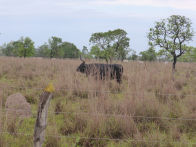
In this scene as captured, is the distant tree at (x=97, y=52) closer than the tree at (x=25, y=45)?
Yes

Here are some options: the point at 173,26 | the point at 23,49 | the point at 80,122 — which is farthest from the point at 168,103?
the point at 23,49

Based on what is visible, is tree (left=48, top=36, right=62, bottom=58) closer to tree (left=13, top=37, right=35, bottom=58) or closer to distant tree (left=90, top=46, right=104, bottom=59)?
tree (left=13, top=37, right=35, bottom=58)

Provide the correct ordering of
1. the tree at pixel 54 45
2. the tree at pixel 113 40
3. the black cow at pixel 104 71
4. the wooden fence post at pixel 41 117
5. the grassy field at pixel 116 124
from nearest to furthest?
the wooden fence post at pixel 41 117 < the grassy field at pixel 116 124 < the black cow at pixel 104 71 < the tree at pixel 113 40 < the tree at pixel 54 45

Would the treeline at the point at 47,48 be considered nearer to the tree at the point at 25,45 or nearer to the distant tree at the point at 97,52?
the tree at the point at 25,45

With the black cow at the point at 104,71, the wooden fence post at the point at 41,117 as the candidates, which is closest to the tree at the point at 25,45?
the black cow at the point at 104,71

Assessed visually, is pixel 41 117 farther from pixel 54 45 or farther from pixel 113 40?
pixel 54 45

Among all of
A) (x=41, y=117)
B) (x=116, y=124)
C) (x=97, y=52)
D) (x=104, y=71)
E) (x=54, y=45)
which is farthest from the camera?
(x=54, y=45)

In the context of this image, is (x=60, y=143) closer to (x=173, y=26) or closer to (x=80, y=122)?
(x=80, y=122)

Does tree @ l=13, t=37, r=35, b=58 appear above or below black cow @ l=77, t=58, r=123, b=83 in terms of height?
above

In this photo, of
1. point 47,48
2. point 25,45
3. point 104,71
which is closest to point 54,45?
point 47,48

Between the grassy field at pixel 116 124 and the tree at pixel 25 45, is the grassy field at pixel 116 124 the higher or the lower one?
the lower one

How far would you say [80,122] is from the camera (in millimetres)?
3912

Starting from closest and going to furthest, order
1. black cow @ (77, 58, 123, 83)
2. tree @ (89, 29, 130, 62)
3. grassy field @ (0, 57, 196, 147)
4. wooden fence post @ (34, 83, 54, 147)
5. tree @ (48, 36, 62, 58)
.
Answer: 1. wooden fence post @ (34, 83, 54, 147)
2. grassy field @ (0, 57, 196, 147)
3. black cow @ (77, 58, 123, 83)
4. tree @ (89, 29, 130, 62)
5. tree @ (48, 36, 62, 58)

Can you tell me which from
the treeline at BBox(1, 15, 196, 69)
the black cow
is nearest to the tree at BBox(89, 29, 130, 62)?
the treeline at BBox(1, 15, 196, 69)
